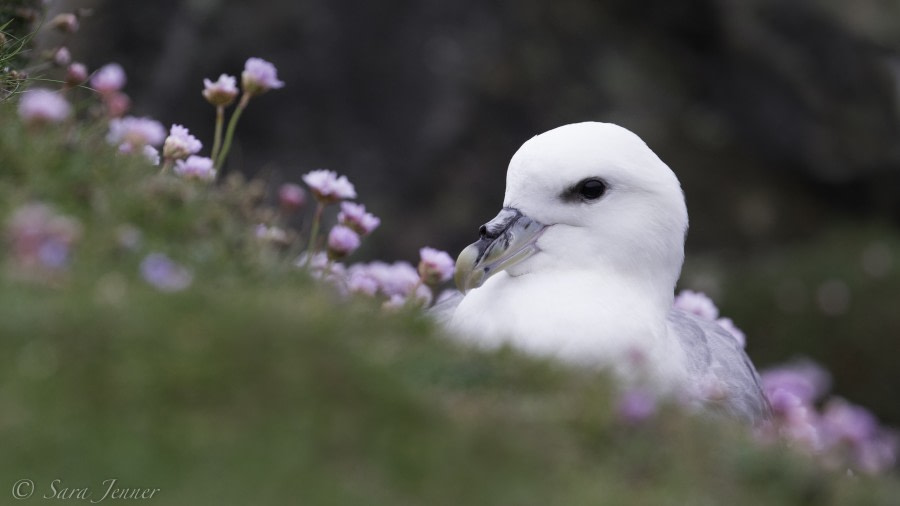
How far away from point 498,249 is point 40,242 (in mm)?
1719

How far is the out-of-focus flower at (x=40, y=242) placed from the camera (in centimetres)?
216

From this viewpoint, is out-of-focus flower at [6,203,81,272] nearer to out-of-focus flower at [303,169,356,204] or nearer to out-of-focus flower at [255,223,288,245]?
out-of-focus flower at [255,223,288,245]

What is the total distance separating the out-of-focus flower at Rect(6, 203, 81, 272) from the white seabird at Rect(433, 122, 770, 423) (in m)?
1.55

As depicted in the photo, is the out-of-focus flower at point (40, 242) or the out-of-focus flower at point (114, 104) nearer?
the out-of-focus flower at point (40, 242)

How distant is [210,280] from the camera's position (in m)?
2.53

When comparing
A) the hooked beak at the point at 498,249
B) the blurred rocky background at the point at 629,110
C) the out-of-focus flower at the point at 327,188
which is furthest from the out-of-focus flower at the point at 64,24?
the blurred rocky background at the point at 629,110

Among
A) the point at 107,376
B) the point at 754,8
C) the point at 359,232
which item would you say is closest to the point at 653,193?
the point at 359,232

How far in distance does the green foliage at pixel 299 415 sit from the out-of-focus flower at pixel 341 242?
23.4 inches

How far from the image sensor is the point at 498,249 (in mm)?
3662

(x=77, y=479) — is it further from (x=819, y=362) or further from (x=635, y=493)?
(x=819, y=362)

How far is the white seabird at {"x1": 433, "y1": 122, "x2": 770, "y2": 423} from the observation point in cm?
362

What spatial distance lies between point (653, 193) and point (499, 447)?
178 cm

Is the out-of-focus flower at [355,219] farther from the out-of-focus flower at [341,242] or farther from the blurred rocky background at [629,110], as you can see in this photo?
the blurred rocky background at [629,110]

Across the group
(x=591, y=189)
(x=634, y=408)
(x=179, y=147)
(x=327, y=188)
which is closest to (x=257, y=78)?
(x=179, y=147)
